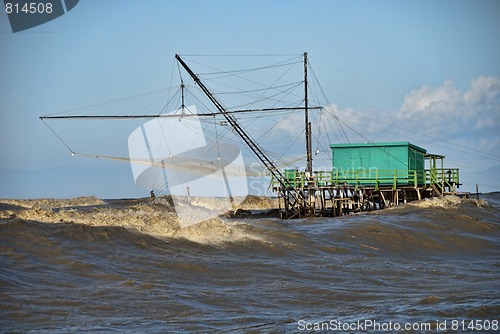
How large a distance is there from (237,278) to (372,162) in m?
23.6

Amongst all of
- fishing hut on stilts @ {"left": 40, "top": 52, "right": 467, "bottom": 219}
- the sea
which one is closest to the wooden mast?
fishing hut on stilts @ {"left": 40, "top": 52, "right": 467, "bottom": 219}

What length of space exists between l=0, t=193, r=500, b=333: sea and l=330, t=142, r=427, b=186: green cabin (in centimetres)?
1379

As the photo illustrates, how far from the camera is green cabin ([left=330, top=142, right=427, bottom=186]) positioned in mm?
34594

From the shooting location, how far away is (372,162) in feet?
114

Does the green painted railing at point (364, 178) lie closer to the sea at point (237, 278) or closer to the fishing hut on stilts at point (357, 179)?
the fishing hut on stilts at point (357, 179)

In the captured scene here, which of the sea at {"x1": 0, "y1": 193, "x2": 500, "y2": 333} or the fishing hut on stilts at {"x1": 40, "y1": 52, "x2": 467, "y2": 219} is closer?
the sea at {"x1": 0, "y1": 193, "x2": 500, "y2": 333}

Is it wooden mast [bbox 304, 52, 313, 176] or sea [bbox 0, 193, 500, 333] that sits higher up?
wooden mast [bbox 304, 52, 313, 176]

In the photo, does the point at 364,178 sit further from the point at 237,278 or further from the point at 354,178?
the point at 237,278

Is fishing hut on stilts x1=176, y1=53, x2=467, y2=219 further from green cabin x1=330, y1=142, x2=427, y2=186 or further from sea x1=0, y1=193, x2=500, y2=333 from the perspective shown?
sea x1=0, y1=193, x2=500, y2=333

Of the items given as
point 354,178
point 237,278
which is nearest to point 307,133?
point 354,178

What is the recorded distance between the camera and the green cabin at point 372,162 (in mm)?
34594

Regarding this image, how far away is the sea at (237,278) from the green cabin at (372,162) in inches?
543

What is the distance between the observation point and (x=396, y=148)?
114ft

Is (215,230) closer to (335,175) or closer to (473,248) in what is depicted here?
(473,248)
